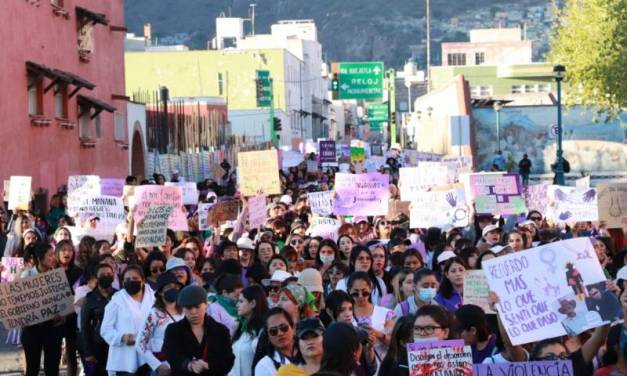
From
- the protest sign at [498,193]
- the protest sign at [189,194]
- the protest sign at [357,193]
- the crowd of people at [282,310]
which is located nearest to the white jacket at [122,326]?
the crowd of people at [282,310]

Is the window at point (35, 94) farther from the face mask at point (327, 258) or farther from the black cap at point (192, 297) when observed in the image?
the black cap at point (192, 297)

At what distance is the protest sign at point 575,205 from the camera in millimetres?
21094

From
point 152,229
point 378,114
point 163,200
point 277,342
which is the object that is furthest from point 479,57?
point 277,342

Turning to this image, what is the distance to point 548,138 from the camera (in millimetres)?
65812

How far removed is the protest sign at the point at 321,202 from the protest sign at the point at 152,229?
632 centimetres

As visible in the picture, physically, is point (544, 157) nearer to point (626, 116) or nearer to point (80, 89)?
point (626, 116)

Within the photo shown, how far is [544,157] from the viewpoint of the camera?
65812 mm

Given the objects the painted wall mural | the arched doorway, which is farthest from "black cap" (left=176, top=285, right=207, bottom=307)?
the painted wall mural

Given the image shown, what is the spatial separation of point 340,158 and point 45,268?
4773 cm

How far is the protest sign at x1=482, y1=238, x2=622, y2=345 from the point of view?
30.6 ft

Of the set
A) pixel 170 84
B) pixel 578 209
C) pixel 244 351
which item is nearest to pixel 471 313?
pixel 244 351

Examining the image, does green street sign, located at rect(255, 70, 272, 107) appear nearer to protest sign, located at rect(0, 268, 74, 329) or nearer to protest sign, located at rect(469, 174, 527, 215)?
protest sign, located at rect(469, 174, 527, 215)

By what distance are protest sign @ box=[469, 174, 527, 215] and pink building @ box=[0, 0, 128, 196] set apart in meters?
11.1

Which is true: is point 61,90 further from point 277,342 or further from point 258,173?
point 277,342
